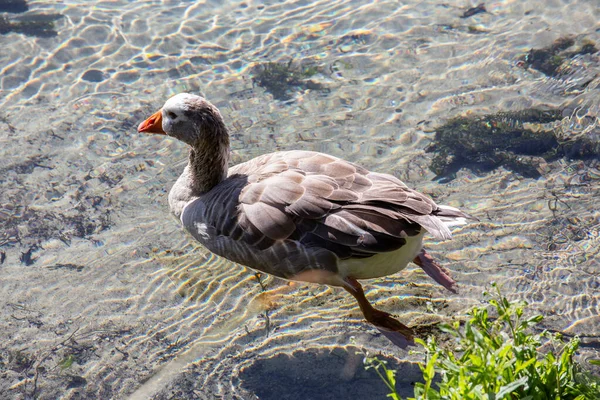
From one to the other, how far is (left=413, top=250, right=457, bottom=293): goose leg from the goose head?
2.10 metres

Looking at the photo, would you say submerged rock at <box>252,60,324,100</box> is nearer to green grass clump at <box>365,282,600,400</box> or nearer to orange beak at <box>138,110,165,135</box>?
orange beak at <box>138,110,165,135</box>

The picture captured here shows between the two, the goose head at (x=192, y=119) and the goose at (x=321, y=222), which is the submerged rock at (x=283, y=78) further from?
the goose at (x=321, y=222)

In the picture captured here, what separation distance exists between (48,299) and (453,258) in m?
3.51

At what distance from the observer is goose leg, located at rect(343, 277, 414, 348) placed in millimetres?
4125

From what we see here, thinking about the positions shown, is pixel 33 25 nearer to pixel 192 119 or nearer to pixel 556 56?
pixel 192 119

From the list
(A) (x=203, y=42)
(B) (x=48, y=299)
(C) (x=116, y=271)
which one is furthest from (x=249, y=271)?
(A) (x=203, y=42)

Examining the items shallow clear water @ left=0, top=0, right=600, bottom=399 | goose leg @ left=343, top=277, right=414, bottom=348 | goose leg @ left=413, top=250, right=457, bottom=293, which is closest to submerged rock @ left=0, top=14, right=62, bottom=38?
shallow clear water @ left=0, top=0, right=600, bottom=399

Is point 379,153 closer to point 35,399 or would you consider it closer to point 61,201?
point 61,201

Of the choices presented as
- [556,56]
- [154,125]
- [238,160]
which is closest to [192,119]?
[154,125]

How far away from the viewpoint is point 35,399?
400cm

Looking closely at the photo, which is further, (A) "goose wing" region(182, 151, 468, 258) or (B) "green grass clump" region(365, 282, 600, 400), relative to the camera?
(A) "goose wing" region(182, 151, 468, 258)

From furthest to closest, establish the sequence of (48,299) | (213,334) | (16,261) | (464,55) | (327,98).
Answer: (464,55)
(327,98)
(16,261)
(48,299)
(213,334)

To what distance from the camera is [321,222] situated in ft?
14.0

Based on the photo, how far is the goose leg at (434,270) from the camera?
14.8 ft
